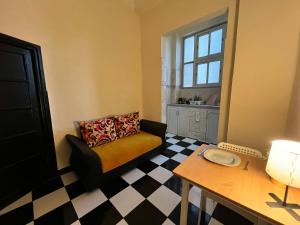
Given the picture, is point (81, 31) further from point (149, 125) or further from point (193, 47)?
point (193, 47)

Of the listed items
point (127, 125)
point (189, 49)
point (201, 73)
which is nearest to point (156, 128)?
point (127, 125)

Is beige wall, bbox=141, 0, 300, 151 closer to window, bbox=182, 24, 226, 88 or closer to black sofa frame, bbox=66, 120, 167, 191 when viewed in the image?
window, bbox=182, 24, 226, 88

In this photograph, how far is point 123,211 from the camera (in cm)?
135

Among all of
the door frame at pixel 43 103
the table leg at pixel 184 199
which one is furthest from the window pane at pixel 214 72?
the door frame at pixel 43 103

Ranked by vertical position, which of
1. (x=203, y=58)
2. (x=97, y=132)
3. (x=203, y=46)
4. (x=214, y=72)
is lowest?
(x=97, y=132)

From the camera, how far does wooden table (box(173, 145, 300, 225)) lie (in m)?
0.63

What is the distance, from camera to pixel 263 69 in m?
1.45

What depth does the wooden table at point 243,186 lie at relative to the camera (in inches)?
24.7

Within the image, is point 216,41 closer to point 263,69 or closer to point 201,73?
point 201,73

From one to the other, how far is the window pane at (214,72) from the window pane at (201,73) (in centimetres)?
12

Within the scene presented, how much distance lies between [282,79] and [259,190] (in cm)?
124

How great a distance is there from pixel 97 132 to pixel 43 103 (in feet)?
2.52

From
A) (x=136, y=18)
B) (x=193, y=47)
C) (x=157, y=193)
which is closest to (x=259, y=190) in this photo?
(x=157, y=193)

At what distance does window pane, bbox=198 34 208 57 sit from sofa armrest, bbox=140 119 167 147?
2213mm
